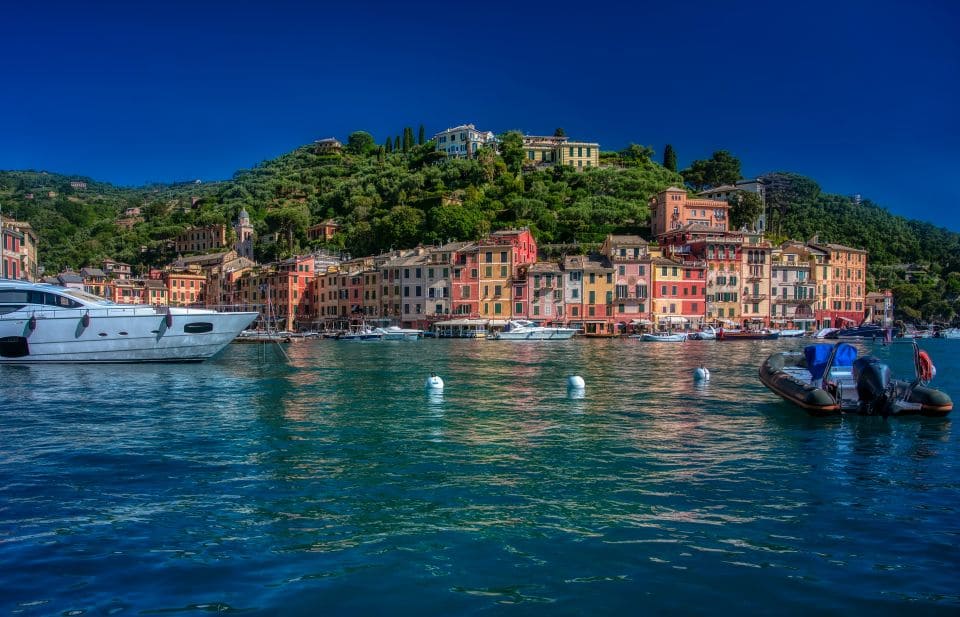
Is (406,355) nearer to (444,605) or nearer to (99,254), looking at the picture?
(444,605)

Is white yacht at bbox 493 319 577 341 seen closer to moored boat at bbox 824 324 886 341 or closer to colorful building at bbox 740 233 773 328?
colorful building at bbox 740 233 773 328

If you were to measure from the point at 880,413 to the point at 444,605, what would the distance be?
1530cm

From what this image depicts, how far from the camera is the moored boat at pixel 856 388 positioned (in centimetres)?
1789

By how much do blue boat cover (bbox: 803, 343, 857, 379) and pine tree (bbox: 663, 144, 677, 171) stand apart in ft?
346

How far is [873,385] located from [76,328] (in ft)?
109

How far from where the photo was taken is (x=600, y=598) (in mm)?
7348

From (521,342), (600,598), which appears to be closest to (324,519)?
(600,598)

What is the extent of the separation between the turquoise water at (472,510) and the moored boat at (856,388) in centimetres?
43

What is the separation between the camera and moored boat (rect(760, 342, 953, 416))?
17.9 m

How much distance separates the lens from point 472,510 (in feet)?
33.5

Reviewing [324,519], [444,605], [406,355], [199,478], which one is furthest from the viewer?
Result: [406,355]

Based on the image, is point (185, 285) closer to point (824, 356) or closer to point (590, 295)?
point (590, 295)

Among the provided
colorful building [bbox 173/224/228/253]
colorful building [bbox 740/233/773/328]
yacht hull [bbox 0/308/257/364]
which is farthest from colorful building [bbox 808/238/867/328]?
colorful building [bbox 173/224/228/253]

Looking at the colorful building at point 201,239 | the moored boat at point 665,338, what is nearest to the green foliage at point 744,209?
the moored boat at point 665,338
